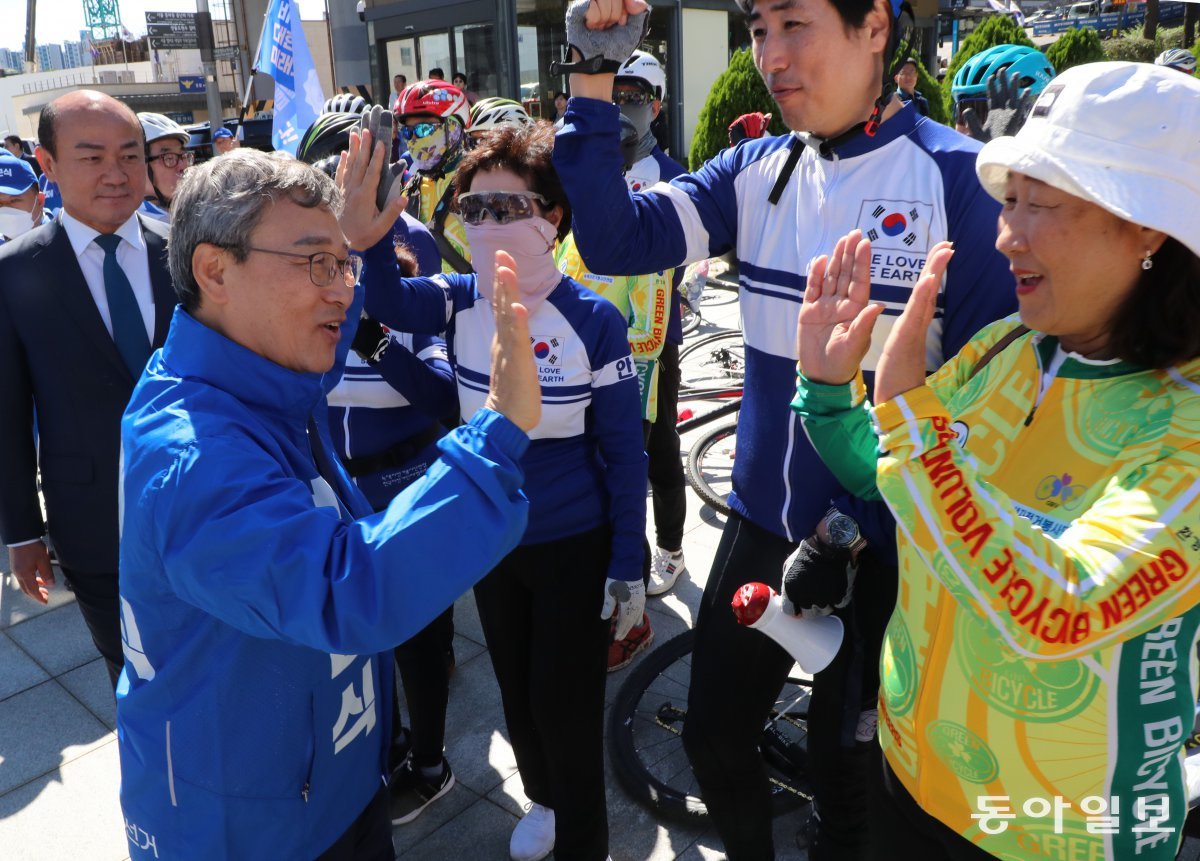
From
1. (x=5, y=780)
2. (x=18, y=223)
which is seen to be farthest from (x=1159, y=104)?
(x=18, y=223)

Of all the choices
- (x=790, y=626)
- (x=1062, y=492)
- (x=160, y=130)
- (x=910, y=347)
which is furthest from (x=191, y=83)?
(x=1062, y=492)

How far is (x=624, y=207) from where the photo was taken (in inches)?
81.2

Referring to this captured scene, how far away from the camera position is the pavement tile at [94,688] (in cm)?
368

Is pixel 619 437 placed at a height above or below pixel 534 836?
above

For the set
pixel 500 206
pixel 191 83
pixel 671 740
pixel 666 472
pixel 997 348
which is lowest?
pixel 671 740

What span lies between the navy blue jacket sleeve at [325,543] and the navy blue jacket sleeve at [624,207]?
0.84 m

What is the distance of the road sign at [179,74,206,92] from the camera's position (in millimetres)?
39219

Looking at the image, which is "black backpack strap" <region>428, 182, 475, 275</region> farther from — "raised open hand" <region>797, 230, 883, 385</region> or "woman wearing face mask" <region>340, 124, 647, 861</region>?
"raised open hand" <region>797, 230, 883, 385</region>

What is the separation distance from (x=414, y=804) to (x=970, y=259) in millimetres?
2425

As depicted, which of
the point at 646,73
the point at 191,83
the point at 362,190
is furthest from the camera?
the point at 191,83

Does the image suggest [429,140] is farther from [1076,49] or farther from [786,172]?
[1076,49]

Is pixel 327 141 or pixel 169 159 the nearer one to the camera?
pixel 327 141

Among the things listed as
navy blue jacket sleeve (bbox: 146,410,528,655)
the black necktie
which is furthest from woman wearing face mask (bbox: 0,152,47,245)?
navy blue jacket sleeve (bbox: 146,410,528,655)

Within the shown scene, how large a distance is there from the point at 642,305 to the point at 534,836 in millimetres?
2142
